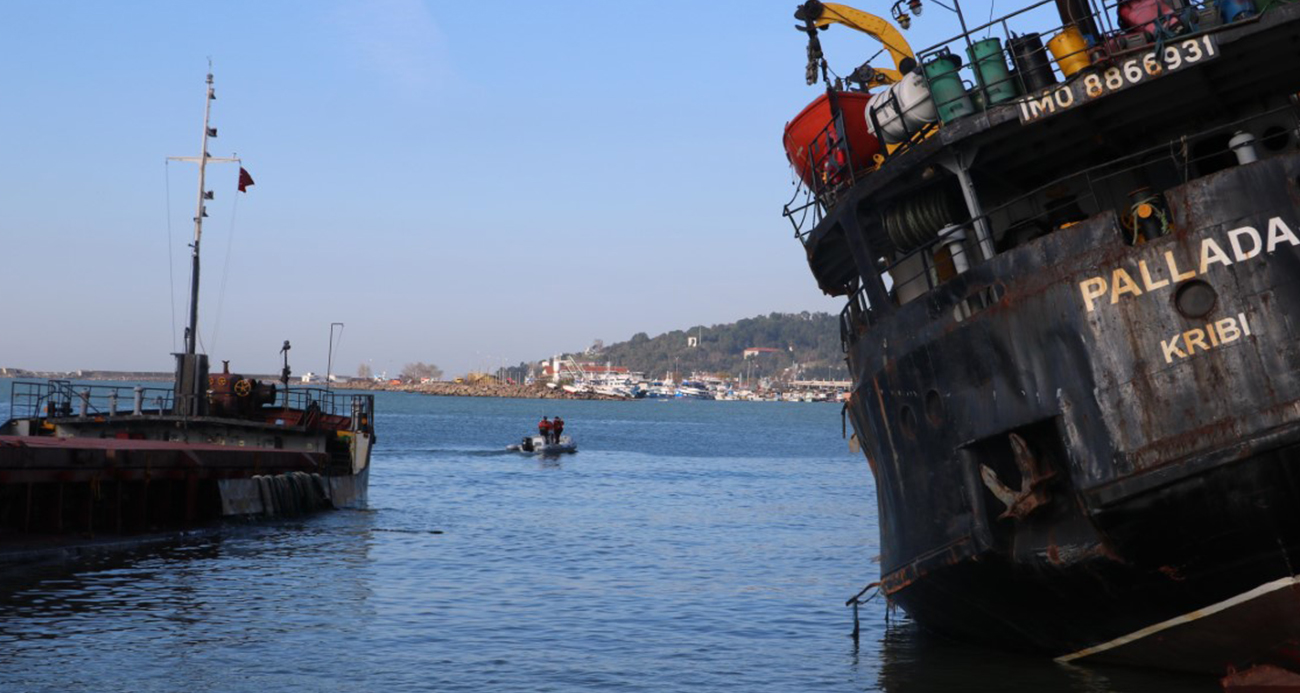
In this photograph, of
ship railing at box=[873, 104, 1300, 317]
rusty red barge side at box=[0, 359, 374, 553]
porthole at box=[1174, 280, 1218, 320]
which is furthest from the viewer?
rusty red barge side at box=[0, 359, 374, 553]

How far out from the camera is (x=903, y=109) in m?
14.6

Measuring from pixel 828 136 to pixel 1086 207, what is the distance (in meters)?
3.87

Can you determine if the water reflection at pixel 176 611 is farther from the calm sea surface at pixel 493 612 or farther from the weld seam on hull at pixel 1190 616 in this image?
the weld seam on hull at pixel 1190 616

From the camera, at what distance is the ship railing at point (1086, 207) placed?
12219 millimetres

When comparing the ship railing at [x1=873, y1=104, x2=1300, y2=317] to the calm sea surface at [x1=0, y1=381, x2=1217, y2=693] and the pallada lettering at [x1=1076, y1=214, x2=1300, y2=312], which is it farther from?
the calm sea surface at [x1=0, y1=381, x2=1217, y2=693]

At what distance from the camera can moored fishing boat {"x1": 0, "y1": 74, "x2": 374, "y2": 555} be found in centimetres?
2439

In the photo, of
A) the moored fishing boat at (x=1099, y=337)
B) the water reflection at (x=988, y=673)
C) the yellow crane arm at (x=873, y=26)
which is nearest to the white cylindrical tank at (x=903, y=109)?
the moored fishing boat at (x=1099, y=337)

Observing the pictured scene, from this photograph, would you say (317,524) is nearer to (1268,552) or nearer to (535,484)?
→ (535,484)

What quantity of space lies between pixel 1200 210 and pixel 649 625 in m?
11.3

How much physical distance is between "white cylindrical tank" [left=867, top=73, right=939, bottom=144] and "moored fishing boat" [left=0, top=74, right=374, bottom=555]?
16809 millimetres

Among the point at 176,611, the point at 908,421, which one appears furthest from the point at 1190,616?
the point at 176,611

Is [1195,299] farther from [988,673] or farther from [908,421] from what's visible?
[988,673]

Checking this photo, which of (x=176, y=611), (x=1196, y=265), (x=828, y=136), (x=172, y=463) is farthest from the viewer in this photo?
(x=172, y=463)

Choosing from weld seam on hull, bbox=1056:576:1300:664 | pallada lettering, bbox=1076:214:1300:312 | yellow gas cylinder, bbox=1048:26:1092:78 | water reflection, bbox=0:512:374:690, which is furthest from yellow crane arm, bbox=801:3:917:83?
water reflection, bbox=0:512:374:690
